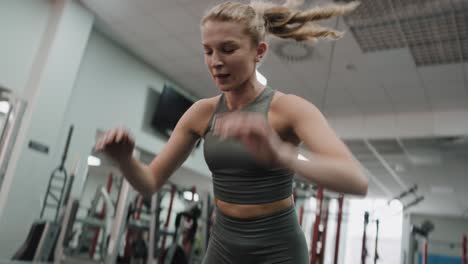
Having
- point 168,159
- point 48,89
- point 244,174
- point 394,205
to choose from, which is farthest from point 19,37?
point 394,205

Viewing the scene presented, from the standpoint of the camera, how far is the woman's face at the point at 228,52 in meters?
0.92

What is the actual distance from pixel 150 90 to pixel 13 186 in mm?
2953

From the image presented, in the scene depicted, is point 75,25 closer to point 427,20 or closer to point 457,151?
point 427,20

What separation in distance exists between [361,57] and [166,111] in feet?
10.8

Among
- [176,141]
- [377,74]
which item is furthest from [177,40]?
[176,141]

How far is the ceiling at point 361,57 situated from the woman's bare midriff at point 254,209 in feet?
12.3

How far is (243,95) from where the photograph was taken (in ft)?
3.32

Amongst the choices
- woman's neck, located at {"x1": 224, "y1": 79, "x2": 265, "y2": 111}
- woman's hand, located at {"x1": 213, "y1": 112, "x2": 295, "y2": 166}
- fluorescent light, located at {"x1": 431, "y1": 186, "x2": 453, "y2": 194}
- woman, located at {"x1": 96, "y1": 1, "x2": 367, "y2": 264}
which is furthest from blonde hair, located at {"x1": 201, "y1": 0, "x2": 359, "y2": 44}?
fluorescent light, located at {"x1": 431, "y1": 186, "x2": 453, "y2": 194}

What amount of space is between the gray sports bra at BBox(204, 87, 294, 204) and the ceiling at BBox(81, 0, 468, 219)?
3.70 meters

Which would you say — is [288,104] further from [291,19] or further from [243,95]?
[291,19]

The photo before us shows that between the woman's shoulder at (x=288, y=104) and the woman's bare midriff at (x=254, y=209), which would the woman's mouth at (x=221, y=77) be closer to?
the woman's shoulder at (x=288, y=104)

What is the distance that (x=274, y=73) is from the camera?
20.2 ft

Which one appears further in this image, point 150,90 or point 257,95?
point 150,90

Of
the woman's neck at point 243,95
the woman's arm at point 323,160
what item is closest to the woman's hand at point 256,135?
the woman's arm at point 323,160
